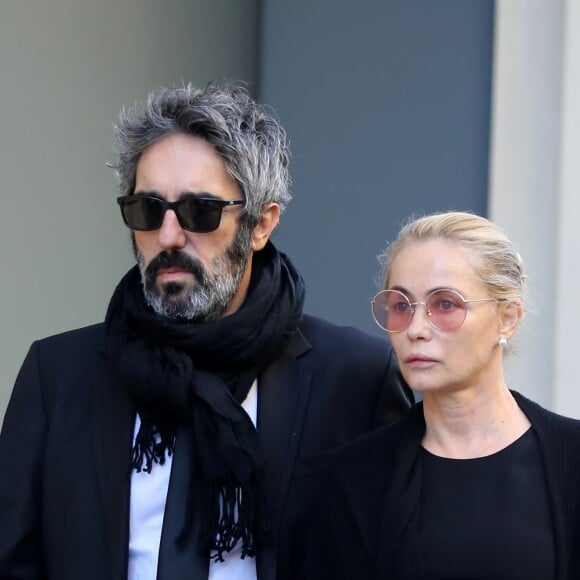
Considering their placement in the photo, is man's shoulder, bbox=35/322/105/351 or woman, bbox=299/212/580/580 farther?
man's shoulder, bbox=35/322/105/351

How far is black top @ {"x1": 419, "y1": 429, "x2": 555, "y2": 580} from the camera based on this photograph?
8.32 feet

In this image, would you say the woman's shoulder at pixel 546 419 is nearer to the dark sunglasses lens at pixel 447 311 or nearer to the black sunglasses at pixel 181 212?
the dark sunglasses lens at pixel 447 311

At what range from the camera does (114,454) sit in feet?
9.61

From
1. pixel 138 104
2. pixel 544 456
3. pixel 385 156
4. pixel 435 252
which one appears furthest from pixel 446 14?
pixel 544 456

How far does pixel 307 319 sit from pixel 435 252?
603mm

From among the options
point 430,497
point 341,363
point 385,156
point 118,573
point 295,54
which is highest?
point 295,54

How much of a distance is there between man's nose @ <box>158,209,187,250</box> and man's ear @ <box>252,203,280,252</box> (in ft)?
0.80

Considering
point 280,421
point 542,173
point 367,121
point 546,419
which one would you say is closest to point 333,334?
point 280,421

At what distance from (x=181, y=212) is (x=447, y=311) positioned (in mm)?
658

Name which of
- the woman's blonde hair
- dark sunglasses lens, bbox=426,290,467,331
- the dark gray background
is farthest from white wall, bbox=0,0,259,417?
dark sunglasses lens, bbox=426,290,467,331

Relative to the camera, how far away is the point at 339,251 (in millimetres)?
4676

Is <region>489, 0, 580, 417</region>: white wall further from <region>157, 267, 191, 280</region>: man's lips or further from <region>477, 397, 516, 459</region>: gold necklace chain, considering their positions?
<region>157, 267, 191, 280</region>: man's lips

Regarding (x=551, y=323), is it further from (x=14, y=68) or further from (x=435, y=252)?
(x=14, y=68)

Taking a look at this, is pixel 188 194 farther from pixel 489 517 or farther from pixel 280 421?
pixel 489 517
